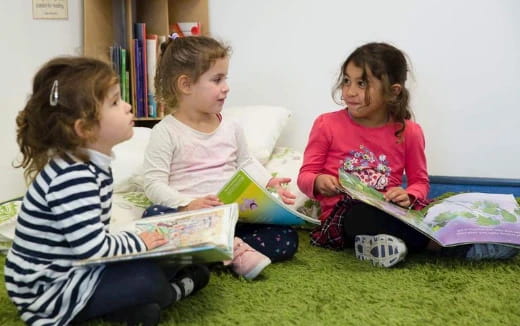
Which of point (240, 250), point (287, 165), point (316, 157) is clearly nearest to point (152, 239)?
point (240, 250)

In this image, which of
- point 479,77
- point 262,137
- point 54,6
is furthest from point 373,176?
point 54,6

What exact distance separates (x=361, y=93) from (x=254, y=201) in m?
0.41

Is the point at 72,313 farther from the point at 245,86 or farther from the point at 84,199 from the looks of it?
the point at 245,86

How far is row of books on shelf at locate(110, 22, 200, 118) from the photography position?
192 centimetres

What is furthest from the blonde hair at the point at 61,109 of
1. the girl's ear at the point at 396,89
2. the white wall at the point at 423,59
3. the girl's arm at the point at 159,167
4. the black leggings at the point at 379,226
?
the white wall at the point at 423,59

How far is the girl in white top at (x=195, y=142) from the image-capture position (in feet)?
4.25

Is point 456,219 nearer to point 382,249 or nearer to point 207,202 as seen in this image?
point 382,249

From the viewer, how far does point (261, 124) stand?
181cm

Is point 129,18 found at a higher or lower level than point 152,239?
higher

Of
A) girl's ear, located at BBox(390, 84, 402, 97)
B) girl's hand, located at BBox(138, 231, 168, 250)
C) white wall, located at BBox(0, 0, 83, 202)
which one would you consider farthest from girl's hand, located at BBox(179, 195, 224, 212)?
white wall, located at BBox(0, 0, 83, 202)

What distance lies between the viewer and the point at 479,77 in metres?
1.82

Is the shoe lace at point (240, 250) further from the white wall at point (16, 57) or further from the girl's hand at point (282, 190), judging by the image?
the white wall at point (16, 57)

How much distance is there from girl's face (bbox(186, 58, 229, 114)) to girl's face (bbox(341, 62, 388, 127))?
0.31 meters

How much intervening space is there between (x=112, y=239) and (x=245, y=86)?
4.05 ft
